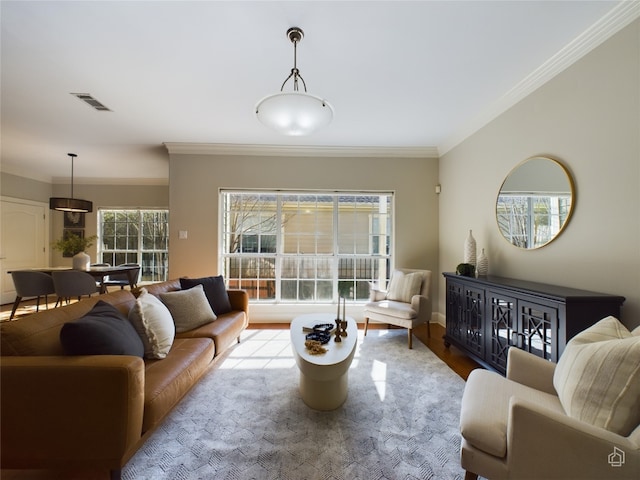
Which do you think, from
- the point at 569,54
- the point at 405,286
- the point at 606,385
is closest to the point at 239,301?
the point at 405,286

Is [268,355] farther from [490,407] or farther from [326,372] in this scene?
[490,407]

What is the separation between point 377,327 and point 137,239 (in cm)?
544

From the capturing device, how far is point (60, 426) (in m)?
1.19

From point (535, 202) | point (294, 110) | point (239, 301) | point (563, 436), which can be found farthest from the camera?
point (239, 301)

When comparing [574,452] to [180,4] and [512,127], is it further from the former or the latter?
[180,4]

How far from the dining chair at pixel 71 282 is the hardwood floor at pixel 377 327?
56.7 inches

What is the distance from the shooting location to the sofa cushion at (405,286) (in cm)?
345

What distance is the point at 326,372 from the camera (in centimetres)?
176

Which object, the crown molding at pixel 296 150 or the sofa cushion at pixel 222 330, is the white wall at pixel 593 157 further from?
the sofa cushion at pixel 222 330

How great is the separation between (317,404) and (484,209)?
2.66 meters

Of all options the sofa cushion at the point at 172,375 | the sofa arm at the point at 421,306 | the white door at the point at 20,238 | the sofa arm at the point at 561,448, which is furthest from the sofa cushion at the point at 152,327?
the white door at the point at 20,238

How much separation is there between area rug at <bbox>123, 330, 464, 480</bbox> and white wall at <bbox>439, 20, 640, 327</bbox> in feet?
4.22

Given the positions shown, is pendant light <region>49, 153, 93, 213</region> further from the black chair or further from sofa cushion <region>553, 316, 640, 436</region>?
sofa cushion <region>553, 316, 640, 436</region>

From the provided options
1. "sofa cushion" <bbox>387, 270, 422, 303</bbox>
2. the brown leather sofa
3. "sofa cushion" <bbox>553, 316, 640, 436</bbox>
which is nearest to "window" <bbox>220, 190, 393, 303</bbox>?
"sofa cushion" <bbox>387, 270, 422, 303</bbox>
